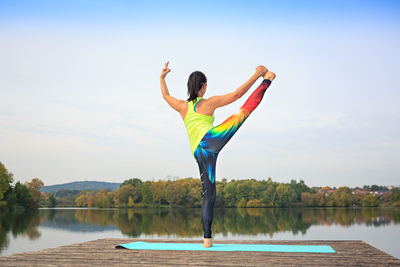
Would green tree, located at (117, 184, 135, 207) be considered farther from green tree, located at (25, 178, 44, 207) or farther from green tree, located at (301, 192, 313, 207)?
green tree, located at (301, 192, 313, 207)

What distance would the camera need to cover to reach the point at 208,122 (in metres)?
7.01

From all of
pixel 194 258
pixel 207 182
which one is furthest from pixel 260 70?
pixel 194 258

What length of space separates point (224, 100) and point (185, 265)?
3.05 m

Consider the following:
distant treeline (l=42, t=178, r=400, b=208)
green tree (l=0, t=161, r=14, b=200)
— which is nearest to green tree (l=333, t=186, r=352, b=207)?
distant treeline (l=42, t=178, r=400, b=208)

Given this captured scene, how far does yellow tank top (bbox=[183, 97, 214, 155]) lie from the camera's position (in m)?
6.91

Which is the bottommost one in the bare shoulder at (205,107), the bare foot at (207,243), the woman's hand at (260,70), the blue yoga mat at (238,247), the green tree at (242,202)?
the green tree at (242,202)

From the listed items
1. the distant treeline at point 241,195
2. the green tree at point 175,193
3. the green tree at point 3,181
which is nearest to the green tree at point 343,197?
the distant treeline at point 241,195

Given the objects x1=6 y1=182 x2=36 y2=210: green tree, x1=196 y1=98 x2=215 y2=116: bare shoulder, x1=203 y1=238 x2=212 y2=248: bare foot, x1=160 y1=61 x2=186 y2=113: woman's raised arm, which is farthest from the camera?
x1=6 y1=182 x2=36 y2=210: green tree

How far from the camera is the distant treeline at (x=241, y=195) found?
58.3m

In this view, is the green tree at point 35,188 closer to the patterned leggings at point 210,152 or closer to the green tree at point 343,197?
the green tree at point 343,197

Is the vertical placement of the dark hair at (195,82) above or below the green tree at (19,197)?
above

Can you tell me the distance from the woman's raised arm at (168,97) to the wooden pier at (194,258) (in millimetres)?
2559

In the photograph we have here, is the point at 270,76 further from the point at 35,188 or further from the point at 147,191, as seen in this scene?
the point at 35,188

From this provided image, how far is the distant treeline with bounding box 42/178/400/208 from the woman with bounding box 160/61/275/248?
48986 mm
